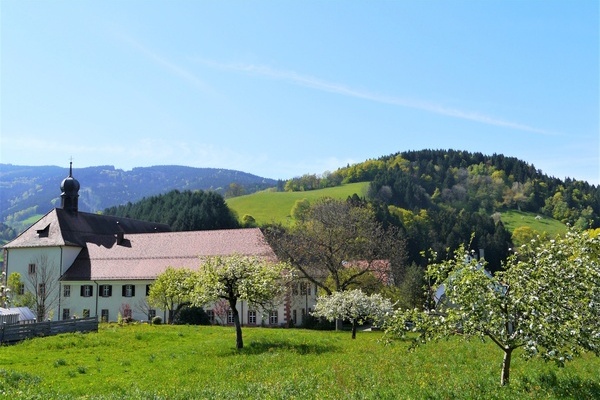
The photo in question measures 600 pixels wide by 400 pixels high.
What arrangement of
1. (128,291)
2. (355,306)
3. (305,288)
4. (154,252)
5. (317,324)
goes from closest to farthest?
(355,306) → (317,324) → (305,288) → (128,291) → (154,252)

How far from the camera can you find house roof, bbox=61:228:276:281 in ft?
192

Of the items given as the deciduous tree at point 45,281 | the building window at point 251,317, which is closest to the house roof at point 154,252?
the deciduous tree at point 45,281

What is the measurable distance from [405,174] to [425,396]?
428 feet

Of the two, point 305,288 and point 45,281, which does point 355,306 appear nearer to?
point 305,288

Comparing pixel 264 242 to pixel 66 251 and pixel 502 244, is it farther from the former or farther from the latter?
pixel 502 244

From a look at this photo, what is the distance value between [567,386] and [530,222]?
4905 inches

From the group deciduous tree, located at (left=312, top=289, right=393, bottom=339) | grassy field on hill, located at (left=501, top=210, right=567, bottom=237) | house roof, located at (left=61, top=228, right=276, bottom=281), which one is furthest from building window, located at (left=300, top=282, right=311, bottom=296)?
grassy field on hill, located at (left=501, top=210, right=567, bottom=237)

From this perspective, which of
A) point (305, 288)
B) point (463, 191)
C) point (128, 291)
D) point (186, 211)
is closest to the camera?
point (305, 288)

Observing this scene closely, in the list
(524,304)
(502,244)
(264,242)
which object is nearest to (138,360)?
(524,304)

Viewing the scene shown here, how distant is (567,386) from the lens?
50.5 ft

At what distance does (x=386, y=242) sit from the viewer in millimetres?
50688

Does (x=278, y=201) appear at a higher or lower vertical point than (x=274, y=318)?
higher

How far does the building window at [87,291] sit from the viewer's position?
197ft

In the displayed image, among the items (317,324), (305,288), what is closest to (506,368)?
(317,324)
